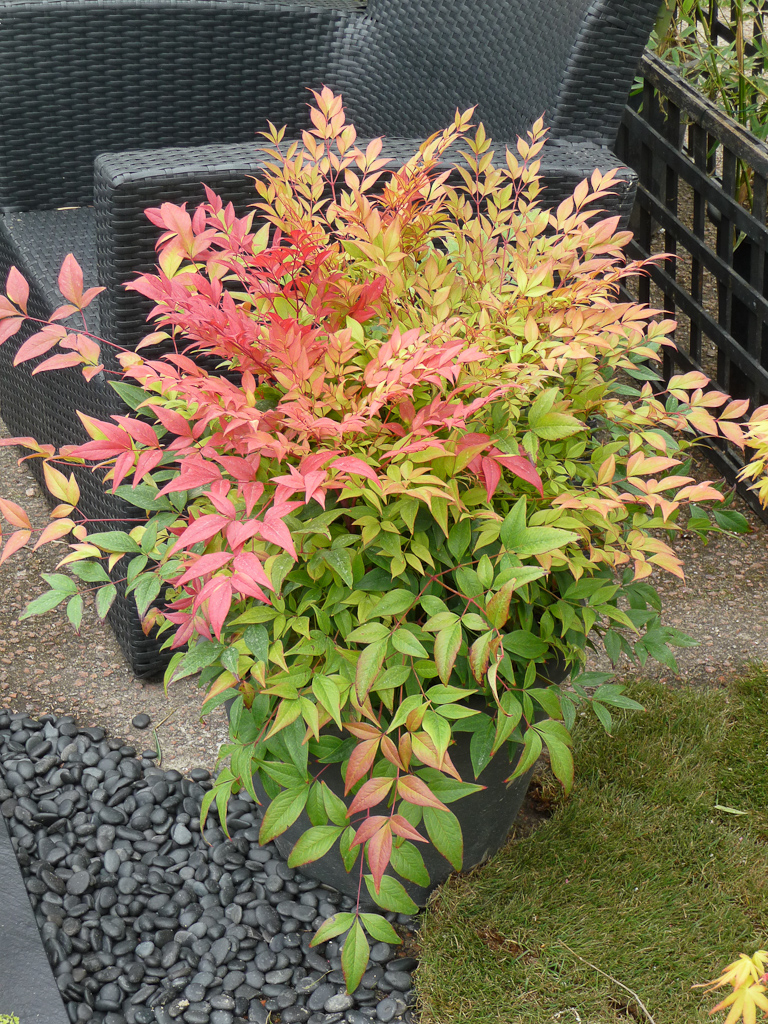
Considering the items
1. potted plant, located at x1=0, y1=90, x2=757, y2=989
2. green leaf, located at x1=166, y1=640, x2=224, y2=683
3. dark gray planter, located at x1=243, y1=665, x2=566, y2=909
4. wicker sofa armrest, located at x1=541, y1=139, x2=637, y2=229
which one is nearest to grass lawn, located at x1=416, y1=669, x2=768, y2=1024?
dark gray planter, located at x1=243, y1=665, x2=566, y2=909

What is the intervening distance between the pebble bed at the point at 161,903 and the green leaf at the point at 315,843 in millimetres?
323

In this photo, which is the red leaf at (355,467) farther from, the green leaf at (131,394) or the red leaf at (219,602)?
the green leaf at (131,394)

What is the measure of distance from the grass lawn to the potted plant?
0.86 feet

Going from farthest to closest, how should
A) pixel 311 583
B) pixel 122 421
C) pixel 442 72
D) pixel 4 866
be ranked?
1. pixel 442 72
2. pixel 4 866
3. pixel 311 583
4. pixel 122 421

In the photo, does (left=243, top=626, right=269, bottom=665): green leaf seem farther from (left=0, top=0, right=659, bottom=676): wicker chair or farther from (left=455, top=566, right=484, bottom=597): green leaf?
(left=0, top=0, right=659, bottom=676): wicker chair

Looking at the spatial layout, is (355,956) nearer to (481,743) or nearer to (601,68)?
(481,743)

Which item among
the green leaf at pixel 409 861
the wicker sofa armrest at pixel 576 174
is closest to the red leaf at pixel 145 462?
the green leaf at pixel 409 861

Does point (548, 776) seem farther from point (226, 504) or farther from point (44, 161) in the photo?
point (44, 161)

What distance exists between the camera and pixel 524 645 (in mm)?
1238

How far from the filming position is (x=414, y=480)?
104 cm

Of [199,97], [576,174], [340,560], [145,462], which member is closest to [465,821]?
[340,560]

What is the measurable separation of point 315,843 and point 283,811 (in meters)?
0.07

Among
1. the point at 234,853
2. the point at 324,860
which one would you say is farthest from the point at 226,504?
the point at 234,853

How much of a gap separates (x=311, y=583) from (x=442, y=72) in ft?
4.62
